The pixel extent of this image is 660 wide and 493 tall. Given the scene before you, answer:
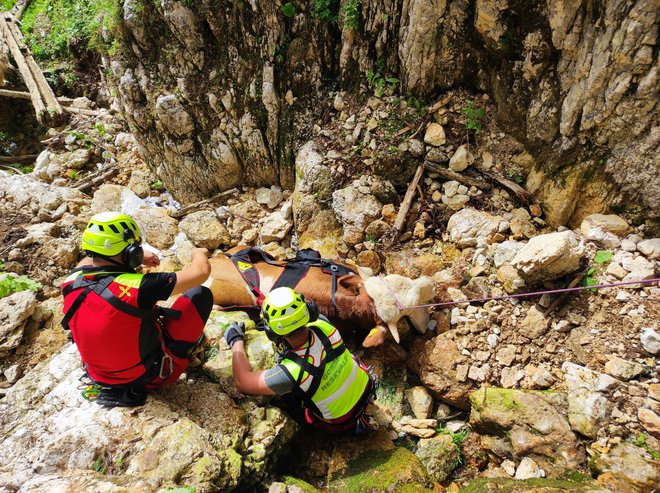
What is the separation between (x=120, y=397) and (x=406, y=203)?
170 inches

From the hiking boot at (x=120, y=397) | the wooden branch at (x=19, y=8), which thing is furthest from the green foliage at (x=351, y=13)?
the wooden branch at (x=19, y=8)

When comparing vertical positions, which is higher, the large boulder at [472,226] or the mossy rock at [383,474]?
the large boulder at [472,226]

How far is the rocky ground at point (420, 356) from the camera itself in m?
2.98

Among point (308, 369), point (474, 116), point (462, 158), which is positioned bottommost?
point (308, 369)

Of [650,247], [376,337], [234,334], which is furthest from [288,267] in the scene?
[650,247]

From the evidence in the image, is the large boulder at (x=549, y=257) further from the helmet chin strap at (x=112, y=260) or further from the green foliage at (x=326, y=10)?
the green foliage at (x=326, y=10)

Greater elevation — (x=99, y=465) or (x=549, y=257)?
(x=549, y=257)

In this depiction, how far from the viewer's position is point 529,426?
3377 mm

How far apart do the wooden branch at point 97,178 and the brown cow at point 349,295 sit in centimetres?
516

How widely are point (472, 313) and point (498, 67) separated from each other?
332cm

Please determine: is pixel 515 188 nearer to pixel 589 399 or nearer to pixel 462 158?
pixel 462 158

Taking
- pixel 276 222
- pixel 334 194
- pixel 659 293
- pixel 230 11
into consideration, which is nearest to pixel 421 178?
pixel 334 194

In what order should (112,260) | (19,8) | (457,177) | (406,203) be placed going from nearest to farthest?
(112,260)
(457,177)
(406,203)
(19,8)

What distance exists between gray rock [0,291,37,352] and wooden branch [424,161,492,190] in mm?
5907
